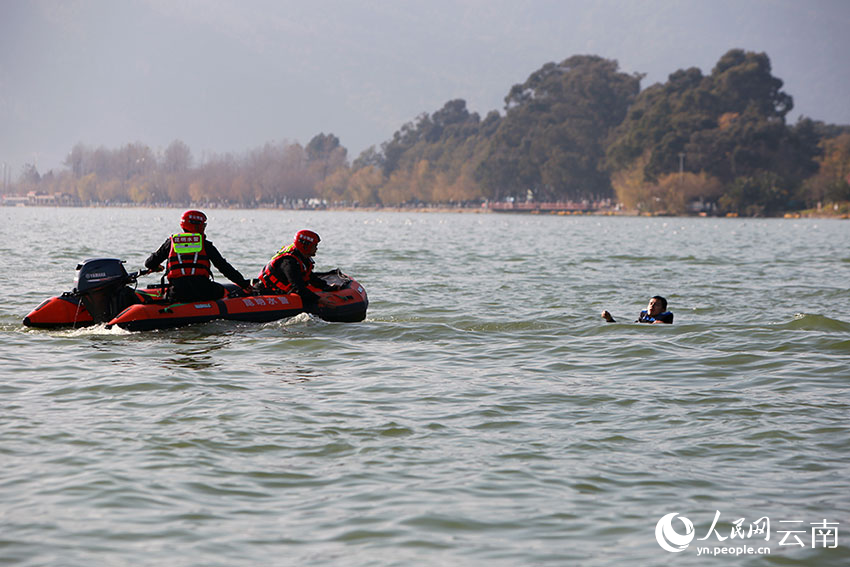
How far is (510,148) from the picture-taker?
525ft

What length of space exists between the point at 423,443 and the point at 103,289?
7.00 m

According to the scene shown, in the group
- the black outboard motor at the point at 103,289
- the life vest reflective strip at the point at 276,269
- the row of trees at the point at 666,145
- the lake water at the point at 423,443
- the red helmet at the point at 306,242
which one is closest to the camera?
the lake water at the point at 423,443

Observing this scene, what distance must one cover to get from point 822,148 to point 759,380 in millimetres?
125104

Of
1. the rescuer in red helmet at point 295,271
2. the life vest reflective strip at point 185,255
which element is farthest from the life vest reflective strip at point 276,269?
the life vest reflective strip at point 185,255

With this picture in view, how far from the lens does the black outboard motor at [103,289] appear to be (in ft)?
42.9

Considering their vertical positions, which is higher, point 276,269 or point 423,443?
point 276,269

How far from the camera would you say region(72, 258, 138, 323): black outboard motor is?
515 inches

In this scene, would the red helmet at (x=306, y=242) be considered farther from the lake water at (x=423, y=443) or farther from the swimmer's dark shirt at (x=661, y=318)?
the swimmer's dark shirt at (x=661, y=318)

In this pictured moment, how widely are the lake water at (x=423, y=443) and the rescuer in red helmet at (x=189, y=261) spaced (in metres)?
0.51

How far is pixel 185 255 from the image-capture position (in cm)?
1309

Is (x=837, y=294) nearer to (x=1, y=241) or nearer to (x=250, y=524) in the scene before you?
(x=250, y=524)

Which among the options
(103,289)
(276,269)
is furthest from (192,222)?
(276,269)

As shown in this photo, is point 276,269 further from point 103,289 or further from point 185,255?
point 103,289

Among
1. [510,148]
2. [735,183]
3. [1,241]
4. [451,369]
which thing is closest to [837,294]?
[451,369]
